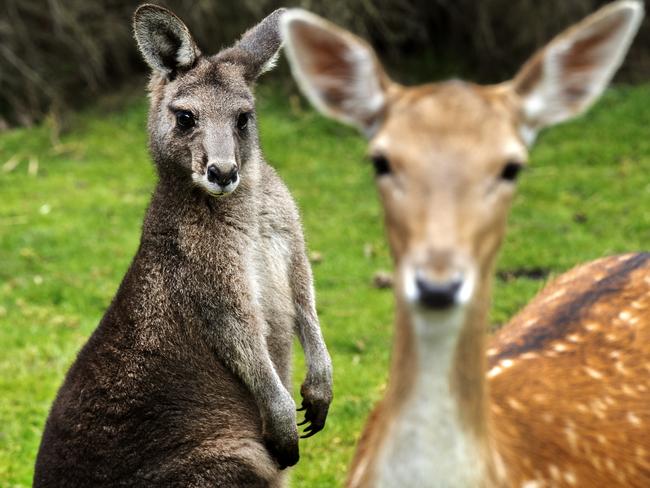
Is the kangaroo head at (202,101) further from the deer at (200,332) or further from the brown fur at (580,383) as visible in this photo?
the brown fur at (580,383)

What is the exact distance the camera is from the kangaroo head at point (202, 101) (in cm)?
445

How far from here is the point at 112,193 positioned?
10.6 m

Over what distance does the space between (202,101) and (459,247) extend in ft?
7.65

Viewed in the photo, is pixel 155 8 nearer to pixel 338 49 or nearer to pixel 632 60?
pixel 338 49

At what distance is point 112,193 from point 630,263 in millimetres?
7028

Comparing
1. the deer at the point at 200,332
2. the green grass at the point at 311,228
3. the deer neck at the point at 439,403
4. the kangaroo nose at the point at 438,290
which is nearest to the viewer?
the kangaroo nose at the point at 438,290

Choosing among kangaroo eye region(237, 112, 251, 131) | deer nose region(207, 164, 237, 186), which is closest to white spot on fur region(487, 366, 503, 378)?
deer nose region(207, 164, 237, 186)

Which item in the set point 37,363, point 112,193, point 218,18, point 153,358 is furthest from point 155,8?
point 218,18

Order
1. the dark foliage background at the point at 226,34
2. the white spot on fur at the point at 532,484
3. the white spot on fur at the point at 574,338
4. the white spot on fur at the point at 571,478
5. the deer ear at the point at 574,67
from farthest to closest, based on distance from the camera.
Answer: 1. the dark foliage background at the point at 226,34
2. the white spot on fur at the point at 574,338
3. the white spot on fur at the point at 571,478
4. the white spot on fur at the point at 532,484
5. the deer ear at the point at 574,67

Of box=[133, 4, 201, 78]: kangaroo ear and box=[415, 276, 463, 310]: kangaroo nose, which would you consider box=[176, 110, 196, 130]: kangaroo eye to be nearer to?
box=[133, 4, 201, 78]: kangaroo ear

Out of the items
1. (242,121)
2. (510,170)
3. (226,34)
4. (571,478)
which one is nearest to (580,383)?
(571,478)

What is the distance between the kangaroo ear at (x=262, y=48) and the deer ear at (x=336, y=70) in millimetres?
1822

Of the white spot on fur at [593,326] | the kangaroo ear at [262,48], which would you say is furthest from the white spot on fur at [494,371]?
the kangaroo ear at [262,48]

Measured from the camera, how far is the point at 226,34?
12727 millimetres
